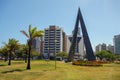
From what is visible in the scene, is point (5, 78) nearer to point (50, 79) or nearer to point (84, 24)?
point (50, 79)

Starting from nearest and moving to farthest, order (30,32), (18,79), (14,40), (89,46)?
1. (18,79)
2. (30,32)
3. (14,40)
4. (89,46)

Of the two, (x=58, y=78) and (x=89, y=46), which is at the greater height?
(x=89, y=46)

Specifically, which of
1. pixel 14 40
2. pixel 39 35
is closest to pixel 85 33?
→ pixel 14 40

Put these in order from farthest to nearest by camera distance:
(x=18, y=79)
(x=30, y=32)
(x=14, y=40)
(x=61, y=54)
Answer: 1. (x=61, y=54)
2. (x=14, y=40)
3. (x=30, y=32)
4. (x=18, y=79)

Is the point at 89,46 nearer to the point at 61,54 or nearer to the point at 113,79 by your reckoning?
the point at 113,79

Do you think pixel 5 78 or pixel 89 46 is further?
pixel 89 46

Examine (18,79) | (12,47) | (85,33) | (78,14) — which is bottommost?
(18,79)

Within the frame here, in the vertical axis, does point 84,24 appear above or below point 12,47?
above

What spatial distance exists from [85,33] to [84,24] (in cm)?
455

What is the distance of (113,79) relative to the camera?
2778 cm

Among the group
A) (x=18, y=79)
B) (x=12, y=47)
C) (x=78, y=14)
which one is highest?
(x=78, y=14)

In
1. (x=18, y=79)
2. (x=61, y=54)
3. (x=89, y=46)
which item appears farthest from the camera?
(x=61, y=54)

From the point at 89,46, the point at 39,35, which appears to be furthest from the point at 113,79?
the point at 89,46

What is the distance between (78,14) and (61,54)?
86.8 meters
